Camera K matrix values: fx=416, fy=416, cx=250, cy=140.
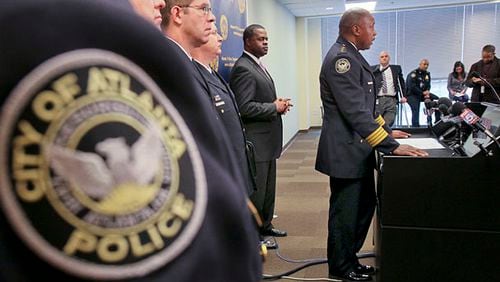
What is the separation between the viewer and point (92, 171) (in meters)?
0.27

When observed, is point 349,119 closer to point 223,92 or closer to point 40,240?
point 223,92

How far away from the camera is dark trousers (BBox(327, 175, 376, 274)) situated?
2258mm

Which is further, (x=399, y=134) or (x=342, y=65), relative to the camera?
(x=399, y=134)

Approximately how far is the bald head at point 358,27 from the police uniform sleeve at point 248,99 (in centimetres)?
77

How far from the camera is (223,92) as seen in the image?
68.4 inches

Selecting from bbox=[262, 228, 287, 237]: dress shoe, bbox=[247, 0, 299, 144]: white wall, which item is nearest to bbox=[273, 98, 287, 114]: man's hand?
bbox=[262, 228, 287, 237]: dress shoe

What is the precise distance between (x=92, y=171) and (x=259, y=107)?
253cm

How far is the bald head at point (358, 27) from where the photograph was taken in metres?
2.19

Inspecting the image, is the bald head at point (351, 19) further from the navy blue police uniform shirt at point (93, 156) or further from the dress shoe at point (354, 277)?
the navy blue police uniform shirt at point (93, 156)

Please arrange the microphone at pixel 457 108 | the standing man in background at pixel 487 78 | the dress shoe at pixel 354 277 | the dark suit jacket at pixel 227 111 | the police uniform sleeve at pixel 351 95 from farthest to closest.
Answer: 1. the standing man in background at pixel 487 78
2. the dress shoe at pixel 354 277
3. the police uniform sleeve at pixel 351 95
4. the microphone at pixel 457 108
5. the dark suit jacket at pixel 227 111

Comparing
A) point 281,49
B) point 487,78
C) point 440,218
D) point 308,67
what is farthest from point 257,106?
point 308,67

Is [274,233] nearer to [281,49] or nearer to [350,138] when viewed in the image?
[350,138]

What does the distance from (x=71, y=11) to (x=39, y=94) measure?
63 mm

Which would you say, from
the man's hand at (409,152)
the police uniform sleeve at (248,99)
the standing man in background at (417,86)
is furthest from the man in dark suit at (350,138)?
the standing man in background at (417,86)
